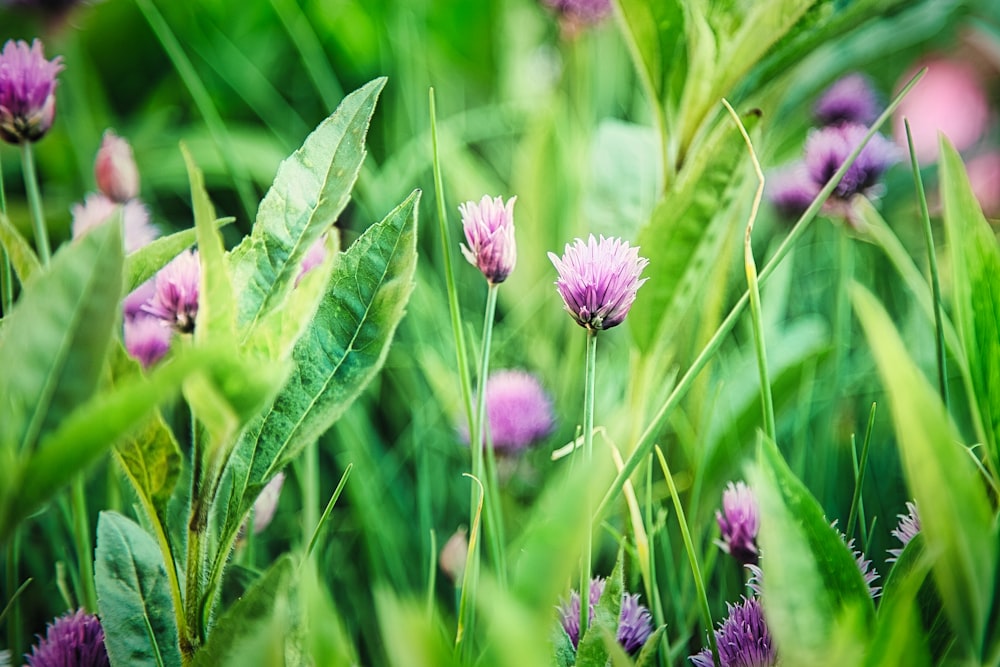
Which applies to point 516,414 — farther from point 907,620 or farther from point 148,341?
point 907,620

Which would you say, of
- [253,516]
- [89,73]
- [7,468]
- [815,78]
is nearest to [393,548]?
[253,516]

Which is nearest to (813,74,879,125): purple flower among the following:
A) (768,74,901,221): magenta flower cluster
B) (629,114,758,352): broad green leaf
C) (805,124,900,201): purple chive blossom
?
(768,74,901,221): magenta flower cluster

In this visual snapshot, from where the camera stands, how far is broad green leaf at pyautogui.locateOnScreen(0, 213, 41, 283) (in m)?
0.33

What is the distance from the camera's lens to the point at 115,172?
1.85 feet

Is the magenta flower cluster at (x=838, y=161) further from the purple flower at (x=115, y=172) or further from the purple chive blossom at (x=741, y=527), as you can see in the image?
the purple flower at (x=115, y=172)

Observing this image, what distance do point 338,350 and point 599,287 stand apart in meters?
0.12

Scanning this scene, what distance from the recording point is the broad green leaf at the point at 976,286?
34 centimetres

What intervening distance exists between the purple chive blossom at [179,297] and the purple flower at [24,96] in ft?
0.43

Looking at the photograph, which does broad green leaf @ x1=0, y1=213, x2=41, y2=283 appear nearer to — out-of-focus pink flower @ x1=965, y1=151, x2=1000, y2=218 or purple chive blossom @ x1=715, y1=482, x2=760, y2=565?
purple chive blossom @ x1=715, y1=482, x2=760, y2=565

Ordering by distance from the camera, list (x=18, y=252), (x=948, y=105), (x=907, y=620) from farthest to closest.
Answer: (x=948, y=105) < (x=18, y=252) < (x=907, y=620)

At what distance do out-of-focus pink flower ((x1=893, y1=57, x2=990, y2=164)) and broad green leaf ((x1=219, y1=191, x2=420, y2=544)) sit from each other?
92cm

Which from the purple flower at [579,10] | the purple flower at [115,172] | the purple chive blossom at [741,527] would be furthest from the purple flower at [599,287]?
the purple flower at [579,10]

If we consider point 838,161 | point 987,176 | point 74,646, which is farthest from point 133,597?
point 987,176

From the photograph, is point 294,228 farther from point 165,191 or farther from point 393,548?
point 165,191
